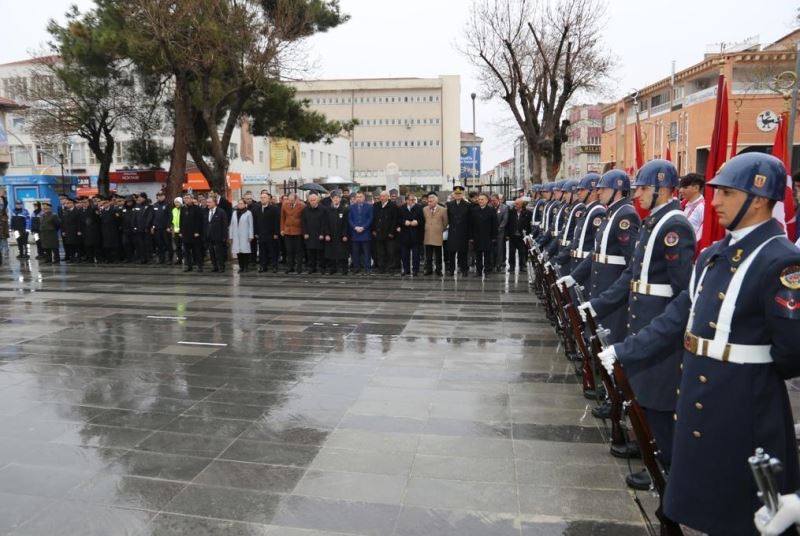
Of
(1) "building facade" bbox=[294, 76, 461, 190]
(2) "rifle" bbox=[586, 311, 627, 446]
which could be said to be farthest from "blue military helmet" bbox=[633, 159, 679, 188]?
(1) "building facade" bbox=[294, 76, 461, 190]

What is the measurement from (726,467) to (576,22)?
19.3 meters

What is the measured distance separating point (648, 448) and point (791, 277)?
117 cm

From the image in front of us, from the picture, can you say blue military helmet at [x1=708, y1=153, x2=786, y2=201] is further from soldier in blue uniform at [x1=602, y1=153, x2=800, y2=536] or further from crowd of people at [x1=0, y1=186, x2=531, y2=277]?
crowd of people at [x1=0, y1=186, x2=531, y2=277]

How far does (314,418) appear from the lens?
5.32 m

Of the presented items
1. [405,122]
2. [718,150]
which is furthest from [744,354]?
[405,122]

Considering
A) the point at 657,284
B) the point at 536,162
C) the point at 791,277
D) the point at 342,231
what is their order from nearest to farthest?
the point at 791,277, the point at 657,284, the point at 342,231, the point at 536,162

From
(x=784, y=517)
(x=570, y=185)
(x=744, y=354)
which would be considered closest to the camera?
(x=784, y=517)

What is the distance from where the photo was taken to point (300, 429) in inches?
200

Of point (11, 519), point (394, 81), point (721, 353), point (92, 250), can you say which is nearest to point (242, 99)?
point (92, 250)

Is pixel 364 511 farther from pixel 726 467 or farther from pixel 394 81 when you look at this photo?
pixel 394 81

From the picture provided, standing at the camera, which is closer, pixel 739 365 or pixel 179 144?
pixel 739 365

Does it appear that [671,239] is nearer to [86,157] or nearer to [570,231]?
[570,231]

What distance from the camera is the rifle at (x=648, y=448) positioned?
295cm

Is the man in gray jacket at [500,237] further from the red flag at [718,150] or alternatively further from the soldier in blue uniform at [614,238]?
the red flag at [718,150]
